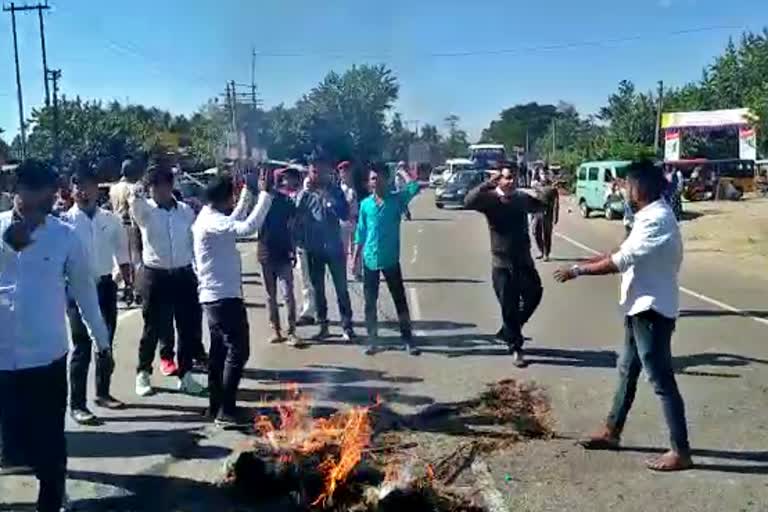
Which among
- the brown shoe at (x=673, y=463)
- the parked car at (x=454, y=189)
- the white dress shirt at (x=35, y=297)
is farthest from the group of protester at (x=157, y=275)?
the parked car at (x=454, y=189)

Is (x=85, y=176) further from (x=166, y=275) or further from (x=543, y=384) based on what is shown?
(x=543, y=384)

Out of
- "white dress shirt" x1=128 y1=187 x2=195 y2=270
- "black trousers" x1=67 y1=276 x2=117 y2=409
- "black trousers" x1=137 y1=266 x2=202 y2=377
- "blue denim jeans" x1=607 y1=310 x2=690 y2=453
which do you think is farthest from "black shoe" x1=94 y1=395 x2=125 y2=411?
"blue denim jeans" x1=607 y1=310 x2=690 y2=453

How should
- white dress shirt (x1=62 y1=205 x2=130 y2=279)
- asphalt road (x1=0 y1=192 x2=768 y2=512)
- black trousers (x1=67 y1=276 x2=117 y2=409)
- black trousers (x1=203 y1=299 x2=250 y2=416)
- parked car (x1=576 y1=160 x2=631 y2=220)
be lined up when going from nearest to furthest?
asphalt road (x1=0 y1=192 x2=768 y2=512) → black trousers (x1=203 y1=299 x2=250 y2=416) → black trousers (x1=67 y1=276 x2=117 y2=409) → white dress shirt (x1=62 y1=205 x2=130 y2=279) → parked car (x1=576 y1=160 x2=631 y2=220)

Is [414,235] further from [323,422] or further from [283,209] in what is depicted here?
[323,422]

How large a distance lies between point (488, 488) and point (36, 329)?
249 cm

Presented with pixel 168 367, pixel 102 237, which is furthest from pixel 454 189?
pixel 102 237

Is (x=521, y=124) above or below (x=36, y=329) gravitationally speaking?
above

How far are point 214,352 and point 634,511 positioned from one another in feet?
9.93

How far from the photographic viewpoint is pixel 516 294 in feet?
28.3

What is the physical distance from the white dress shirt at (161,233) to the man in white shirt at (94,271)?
18 cm

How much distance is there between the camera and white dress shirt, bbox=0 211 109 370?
428cm

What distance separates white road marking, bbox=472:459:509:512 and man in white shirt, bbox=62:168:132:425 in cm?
256

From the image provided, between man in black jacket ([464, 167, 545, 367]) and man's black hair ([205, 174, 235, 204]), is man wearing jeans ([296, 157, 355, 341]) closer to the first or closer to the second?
man in black jacket ([464, 167, 545, 367])

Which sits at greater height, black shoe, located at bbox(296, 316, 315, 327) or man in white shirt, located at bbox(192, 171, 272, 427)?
man in white shirt, located at bbox(192, 171, 272, 427)
